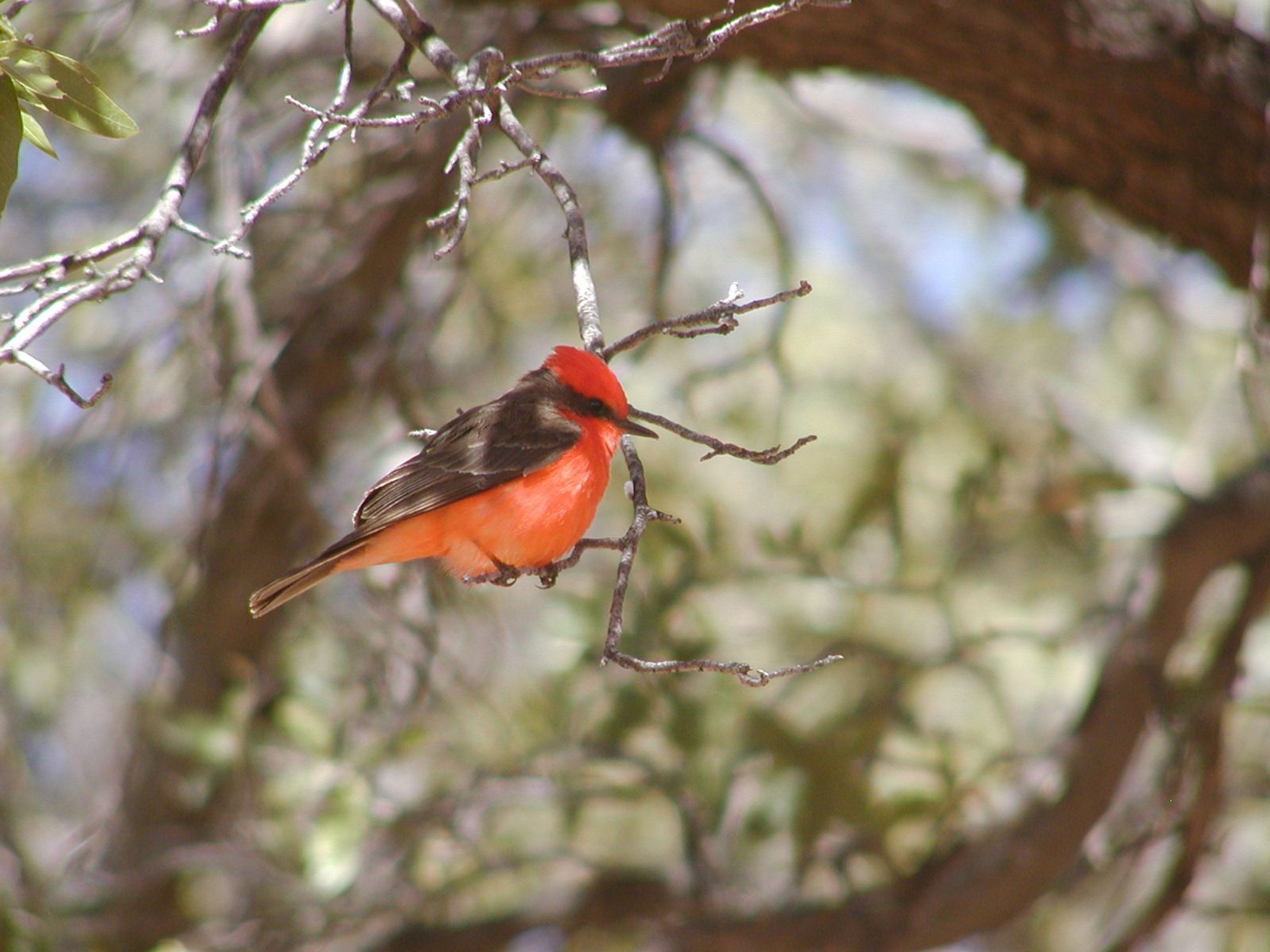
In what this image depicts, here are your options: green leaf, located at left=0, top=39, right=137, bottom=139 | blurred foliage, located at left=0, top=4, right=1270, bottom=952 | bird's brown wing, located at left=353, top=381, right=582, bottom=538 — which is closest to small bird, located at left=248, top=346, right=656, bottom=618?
bird's brown wing, located at left=353, top=381, right=582, bottom=538

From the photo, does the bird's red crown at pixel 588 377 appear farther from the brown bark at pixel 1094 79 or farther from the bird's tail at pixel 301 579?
the brown bark at pixel 1094 79

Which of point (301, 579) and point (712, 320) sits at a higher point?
point (712, 320)

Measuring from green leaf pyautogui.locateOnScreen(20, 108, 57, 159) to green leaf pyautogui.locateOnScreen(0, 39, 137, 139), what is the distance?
0.04 meters

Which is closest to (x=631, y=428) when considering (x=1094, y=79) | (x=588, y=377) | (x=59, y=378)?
(x=588, y=377)

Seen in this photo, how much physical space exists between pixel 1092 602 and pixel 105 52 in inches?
190

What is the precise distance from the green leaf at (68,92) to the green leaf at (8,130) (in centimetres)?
2

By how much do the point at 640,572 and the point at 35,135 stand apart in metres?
3.61

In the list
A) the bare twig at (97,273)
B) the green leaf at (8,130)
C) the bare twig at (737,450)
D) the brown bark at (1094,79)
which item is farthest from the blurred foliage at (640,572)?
the green leaf at (8,130)

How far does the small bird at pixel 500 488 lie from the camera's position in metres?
3.56

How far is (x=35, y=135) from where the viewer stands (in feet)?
7.67

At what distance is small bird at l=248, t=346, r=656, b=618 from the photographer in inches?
140

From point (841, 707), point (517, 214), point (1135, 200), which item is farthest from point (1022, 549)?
point (517, 214)

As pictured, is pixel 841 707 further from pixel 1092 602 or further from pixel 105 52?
pixel 105 52

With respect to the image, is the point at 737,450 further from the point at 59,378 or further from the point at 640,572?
the point at 640,572
